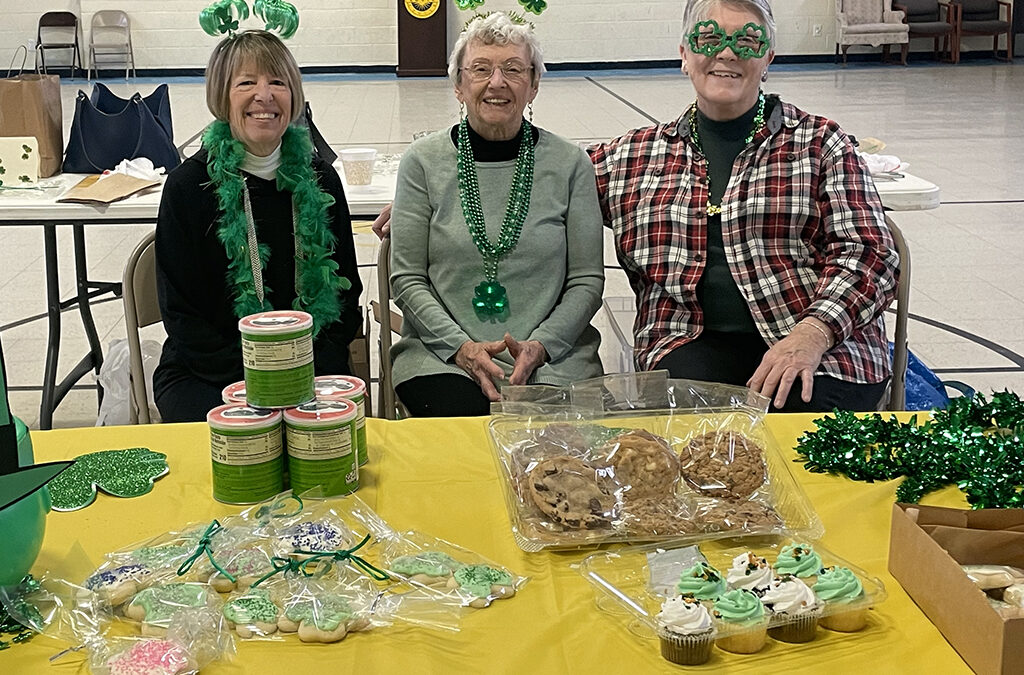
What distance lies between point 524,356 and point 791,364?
656mm

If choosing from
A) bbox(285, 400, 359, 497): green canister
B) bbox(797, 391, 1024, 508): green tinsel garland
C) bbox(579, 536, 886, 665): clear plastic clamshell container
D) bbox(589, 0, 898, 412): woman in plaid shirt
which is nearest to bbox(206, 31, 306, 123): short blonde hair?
bbox(589, 0, 898, 412): woman in plaid shirt

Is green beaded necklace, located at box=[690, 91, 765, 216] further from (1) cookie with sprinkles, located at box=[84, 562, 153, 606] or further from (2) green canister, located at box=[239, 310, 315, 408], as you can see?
(1) cookie with sprinkles, located at box=[84, 562, 153, 606]

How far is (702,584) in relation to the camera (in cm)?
145

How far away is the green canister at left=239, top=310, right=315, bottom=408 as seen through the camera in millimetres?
1761

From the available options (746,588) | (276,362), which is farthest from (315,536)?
(746,588)

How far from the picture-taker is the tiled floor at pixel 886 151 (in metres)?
5.15

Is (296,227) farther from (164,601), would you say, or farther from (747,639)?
(747,639)

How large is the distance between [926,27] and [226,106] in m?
16.5

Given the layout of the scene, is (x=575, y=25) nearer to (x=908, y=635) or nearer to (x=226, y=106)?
(x=226, y=106)

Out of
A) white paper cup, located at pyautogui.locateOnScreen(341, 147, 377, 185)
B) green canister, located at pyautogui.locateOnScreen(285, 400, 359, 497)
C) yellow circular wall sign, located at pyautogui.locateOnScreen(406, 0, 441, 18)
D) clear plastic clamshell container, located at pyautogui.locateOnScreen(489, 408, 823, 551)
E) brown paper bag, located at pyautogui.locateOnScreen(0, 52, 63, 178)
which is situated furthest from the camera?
yellow circular wall sign, located at pyautogui.locateOnScreen(406, 0, 441, 18)

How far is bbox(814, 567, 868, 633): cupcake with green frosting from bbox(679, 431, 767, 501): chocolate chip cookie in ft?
1.02

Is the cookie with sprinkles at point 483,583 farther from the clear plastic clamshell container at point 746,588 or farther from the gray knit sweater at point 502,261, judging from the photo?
the gray knit sweater at point 502,261

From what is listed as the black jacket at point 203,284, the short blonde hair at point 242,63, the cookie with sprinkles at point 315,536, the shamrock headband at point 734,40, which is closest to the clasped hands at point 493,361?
the black jacket at point 203,284

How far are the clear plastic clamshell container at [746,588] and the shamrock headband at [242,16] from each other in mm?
1818
